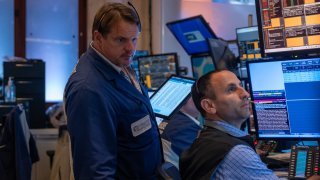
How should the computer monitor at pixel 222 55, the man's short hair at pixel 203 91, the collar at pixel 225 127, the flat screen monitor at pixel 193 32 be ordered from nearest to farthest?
the collar at pixel 225 127
the man's short hair at pixel 203 91
the computer monitor at pixel 222 55
the flat screen monitor at pixel 193 32

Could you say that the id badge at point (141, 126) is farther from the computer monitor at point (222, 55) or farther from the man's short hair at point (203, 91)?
the computer monitor at point (222, 55)

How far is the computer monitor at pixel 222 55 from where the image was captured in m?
2.81

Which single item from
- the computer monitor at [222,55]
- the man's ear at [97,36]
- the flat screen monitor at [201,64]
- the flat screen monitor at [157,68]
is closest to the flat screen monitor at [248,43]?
the computer monitor at [222,55]

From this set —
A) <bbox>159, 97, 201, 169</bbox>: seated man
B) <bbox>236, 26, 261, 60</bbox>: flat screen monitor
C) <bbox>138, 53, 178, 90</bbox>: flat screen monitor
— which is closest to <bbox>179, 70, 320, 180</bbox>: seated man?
<bbox>159, 97, 201, 169</bbox>: seated man

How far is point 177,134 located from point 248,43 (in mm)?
734

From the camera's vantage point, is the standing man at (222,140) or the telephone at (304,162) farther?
the telephone at (304,162)

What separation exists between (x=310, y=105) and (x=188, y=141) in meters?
0.83

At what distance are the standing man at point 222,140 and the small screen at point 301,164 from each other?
33cm

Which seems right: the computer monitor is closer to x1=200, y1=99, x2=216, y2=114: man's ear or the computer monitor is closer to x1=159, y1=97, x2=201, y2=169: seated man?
x1=159, y1=97, x2=201, y2=169: seated man

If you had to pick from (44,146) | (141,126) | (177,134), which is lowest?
(44,146)

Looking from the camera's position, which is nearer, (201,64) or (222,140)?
(222,140)

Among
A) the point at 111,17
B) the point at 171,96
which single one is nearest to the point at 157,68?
the point at 171,96

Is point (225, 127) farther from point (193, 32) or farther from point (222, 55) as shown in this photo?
point (193, 32)

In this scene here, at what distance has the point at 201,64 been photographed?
329cm
